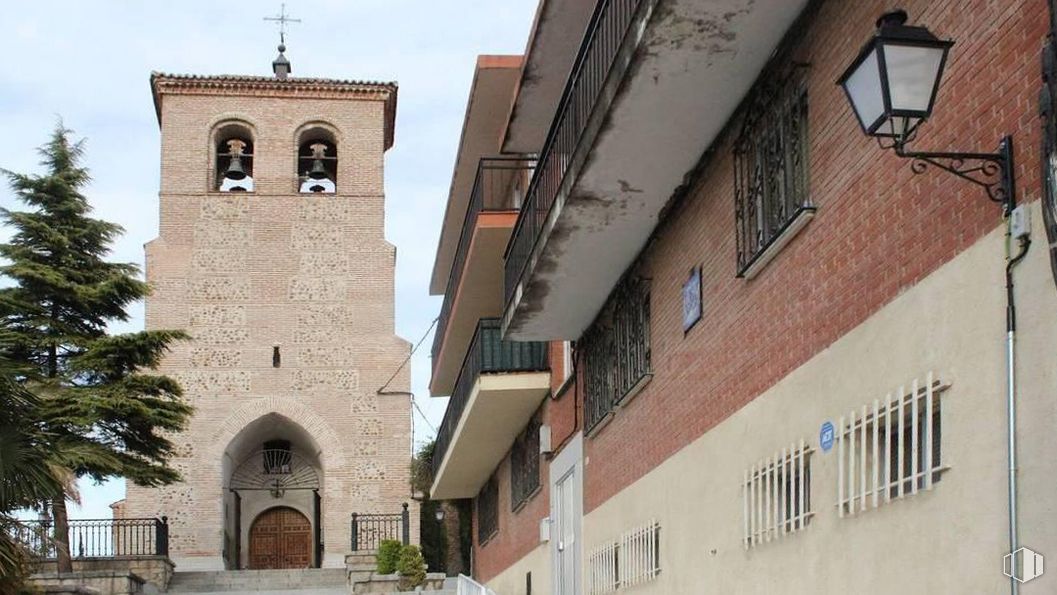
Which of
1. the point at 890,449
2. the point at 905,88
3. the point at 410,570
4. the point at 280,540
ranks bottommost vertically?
the point at 410,570

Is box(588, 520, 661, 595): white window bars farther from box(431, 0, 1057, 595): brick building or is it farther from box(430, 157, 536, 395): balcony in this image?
box(430, 157, 536, 395): balcony

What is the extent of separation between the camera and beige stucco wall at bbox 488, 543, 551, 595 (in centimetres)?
1991

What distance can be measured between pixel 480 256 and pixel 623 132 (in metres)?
10.3

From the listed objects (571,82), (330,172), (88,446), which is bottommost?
(88,446)

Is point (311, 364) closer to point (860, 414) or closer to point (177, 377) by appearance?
point (177, 377)

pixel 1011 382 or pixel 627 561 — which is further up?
pixel 1011 382

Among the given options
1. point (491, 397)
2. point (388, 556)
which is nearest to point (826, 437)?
point (491, 397)

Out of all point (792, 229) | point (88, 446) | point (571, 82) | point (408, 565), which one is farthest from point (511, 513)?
point (792, 229)

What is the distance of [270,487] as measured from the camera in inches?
1676

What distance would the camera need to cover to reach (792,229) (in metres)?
8.98

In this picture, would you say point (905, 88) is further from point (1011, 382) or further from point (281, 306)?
point (281, 306)

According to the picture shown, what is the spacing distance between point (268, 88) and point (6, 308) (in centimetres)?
1480

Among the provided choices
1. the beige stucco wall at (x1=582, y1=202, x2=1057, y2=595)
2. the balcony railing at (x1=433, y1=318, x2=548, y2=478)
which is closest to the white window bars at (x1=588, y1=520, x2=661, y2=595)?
the beige stucco wall at (x1=582, y1=202, x2=1057, y2=595)

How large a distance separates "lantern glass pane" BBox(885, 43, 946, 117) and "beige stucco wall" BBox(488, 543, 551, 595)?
13918 millimetres
